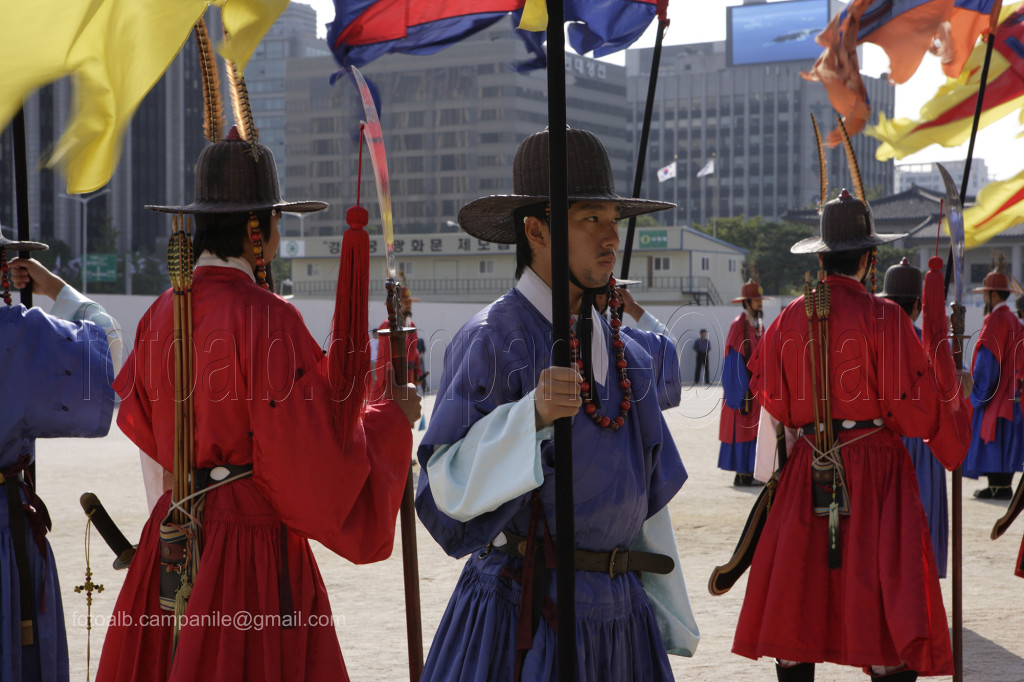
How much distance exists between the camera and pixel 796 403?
420cm

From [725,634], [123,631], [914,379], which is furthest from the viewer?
[725,634]

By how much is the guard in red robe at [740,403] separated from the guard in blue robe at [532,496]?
7508mm

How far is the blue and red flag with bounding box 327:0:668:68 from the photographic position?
3973 millimetres

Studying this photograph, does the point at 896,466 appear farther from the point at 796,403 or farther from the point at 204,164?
the point at 204,164

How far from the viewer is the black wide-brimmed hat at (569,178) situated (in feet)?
8.63

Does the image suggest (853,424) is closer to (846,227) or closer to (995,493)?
(846,227)

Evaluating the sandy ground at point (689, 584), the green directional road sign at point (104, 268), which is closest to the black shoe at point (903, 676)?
the sandy ground at point (689, 584)

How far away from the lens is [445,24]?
4230 mm

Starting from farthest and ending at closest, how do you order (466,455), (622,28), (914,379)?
(622,28)
(914,379)
(466,455)

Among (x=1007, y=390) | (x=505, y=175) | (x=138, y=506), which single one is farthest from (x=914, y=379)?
(x=505, y=175)

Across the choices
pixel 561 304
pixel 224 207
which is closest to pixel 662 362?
pixel 561 304

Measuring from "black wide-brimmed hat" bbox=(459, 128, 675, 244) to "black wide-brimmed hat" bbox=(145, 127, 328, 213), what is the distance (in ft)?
1.77

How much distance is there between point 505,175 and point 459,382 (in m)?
68.0

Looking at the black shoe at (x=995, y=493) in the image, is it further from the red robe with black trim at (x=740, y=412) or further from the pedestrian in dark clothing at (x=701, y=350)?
the pedestrian in dark clothing at (x=701, y=350)
